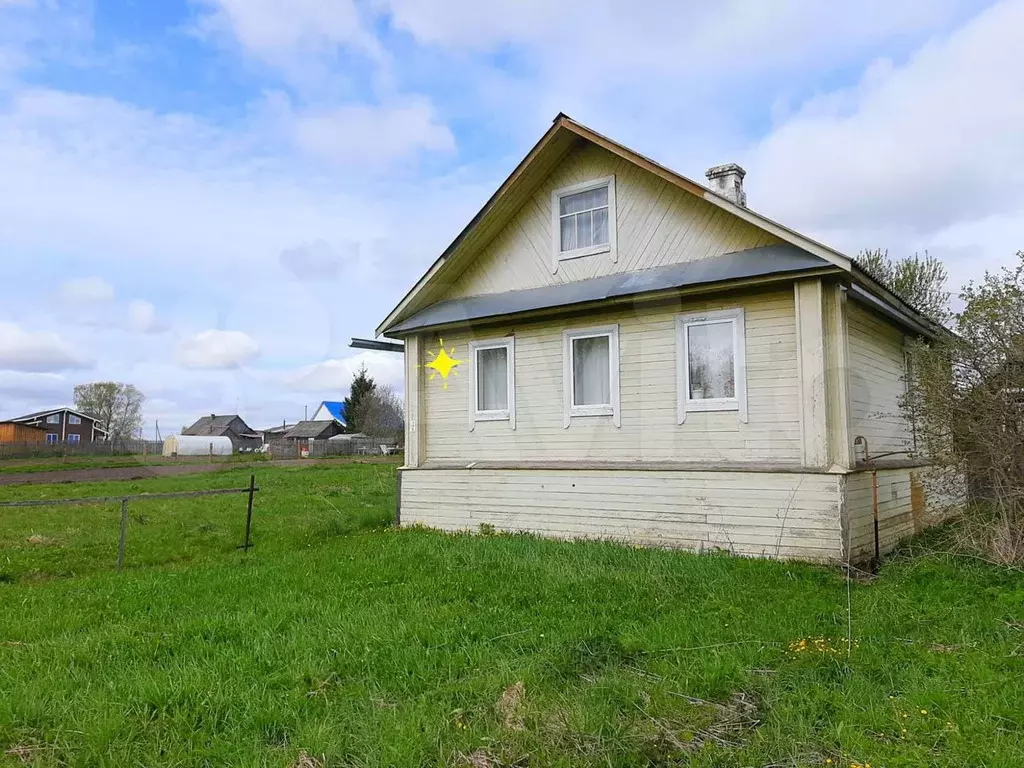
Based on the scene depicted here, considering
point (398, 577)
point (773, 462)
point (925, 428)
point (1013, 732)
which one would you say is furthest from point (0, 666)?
point (925, 428)

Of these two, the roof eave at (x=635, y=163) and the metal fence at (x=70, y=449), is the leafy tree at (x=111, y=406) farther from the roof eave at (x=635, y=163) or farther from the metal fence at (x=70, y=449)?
the roof eave at (x=635, y=163)

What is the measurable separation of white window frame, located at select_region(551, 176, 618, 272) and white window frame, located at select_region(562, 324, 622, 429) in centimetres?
125

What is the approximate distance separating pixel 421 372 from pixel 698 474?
5.68m

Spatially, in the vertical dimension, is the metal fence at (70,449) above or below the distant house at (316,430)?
below

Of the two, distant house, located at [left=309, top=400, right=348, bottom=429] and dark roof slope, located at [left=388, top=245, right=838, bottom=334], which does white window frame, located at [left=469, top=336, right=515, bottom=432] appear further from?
distant house, located at [left=309, top=400, right=348, bottom=429]

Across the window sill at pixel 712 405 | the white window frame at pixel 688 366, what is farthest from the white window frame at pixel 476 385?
the window sill at pixel 712 405

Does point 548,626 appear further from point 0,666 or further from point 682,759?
point 0,666

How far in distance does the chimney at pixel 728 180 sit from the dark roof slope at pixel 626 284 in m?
1.66

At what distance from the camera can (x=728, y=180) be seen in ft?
37.4

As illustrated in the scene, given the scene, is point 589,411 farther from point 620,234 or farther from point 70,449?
point 70,449

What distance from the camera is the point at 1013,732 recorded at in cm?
389

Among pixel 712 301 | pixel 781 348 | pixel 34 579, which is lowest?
pixel 34 579

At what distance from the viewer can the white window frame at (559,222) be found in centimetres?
1148

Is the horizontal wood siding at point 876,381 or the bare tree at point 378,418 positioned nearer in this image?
the horizontal wood siding at point 876,381
